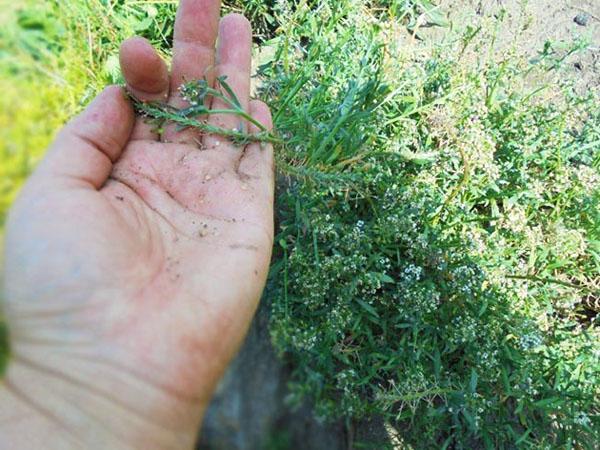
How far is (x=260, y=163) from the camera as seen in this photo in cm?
239

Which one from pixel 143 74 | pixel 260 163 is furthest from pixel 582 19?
pixel 143 74

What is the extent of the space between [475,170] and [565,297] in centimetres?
71

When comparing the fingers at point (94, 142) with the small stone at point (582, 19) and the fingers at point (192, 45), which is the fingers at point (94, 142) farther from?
the small stone at point (582, 19)

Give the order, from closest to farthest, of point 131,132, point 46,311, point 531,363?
1. point 46,311
2. point 131,132
3. point 531,363

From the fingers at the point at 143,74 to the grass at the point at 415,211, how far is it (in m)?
0.56

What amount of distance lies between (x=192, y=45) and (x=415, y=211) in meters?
1.19

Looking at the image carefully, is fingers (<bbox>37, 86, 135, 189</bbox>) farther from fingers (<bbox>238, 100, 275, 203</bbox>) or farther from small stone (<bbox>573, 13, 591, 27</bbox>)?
small stone (<bbox>573, 13, 591, 27</bbox>)

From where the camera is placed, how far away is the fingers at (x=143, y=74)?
217 centimetres

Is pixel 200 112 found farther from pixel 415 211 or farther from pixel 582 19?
pixel 582 19

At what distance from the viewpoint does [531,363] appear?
2518 mm

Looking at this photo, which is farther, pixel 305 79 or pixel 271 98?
pixel 271 98

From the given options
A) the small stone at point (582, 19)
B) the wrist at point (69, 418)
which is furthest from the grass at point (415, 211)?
the wrist at point (69, 418)

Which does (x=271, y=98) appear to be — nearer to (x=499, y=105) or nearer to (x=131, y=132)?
(x=131, y=132)

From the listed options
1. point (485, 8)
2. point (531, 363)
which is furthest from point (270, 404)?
point (485, 8)
